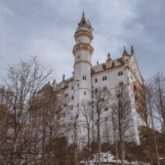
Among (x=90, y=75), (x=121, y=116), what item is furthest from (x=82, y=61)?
(x=121, y=116)

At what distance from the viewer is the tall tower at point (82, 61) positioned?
53344mm

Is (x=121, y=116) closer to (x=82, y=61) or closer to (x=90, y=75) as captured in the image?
(x=90, y=75)

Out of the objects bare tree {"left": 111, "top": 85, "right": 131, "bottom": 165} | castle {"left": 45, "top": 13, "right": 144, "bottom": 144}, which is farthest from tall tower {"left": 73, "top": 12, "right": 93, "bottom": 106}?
bare tree {"left": 111, "top": 85, "right": 131, "bottom": 165}

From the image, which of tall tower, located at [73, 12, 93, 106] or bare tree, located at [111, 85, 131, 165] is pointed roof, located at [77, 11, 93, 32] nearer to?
tall tower, located at [73, 12, 93, 106]

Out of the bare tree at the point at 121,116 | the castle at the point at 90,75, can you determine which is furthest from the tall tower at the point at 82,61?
the bare tree at the point at 121,116

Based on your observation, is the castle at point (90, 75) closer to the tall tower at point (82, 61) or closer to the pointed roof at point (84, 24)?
the tall tower at point (82, 61)

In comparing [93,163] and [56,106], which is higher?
[56,106]

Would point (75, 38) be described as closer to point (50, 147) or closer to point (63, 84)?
point (63, 84)

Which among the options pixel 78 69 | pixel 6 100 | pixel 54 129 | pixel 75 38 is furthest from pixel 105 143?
pixel 6 100

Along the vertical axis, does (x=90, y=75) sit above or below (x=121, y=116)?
above

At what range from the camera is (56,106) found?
18.8 meters

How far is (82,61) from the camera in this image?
191 feet

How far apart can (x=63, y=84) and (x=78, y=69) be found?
6.97 metres

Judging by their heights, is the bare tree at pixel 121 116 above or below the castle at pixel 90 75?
below
